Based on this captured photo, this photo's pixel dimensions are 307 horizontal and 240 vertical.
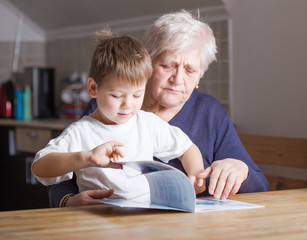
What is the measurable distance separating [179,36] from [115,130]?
0.46 m

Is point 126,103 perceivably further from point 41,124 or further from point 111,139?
point 41,124

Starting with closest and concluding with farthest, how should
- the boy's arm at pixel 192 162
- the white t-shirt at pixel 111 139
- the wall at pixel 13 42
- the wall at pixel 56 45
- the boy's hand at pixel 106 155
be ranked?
the boy's hand at pixel 106 155
the white t-shirt at pixel 111 139
the boy's arm at pixel 192 162
the wall at pixel 56 45
the wall at pixel 13 42

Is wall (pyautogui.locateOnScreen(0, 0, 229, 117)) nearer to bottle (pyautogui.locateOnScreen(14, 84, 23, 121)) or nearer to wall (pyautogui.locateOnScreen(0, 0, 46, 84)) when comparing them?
wall (pyautogui.locateOnScreen(0, 0, 46, 84))

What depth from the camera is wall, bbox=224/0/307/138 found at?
2484 millimetres

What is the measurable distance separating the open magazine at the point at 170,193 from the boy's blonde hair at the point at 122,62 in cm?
25

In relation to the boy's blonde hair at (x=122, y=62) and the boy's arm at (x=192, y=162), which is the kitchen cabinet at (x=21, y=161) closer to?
the boy's arm at (x=192, y=162)

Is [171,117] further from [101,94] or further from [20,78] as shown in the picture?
[20,78]

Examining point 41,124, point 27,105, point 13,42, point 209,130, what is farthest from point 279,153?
point 13,42

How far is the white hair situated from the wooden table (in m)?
0.64

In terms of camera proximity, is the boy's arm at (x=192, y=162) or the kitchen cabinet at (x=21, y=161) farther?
the kitchen cabinet at (x=21, y=161)

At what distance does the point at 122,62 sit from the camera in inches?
49.4

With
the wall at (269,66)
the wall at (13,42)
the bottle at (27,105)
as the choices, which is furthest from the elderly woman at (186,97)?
the wall at (13,42)

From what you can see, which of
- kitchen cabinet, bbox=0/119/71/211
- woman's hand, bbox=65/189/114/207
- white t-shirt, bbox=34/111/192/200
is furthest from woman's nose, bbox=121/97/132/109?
kitchen cabinet, bbox=0/119/71/211

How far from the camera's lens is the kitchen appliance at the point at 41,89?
3857 millimetres
